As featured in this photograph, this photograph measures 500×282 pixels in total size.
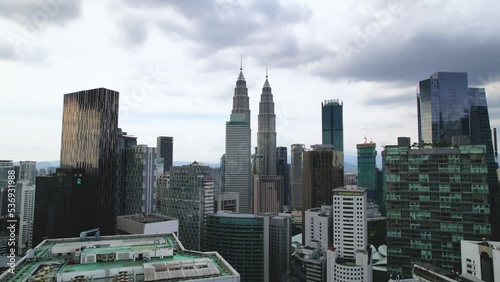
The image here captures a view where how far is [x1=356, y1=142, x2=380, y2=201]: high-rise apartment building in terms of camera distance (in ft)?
523

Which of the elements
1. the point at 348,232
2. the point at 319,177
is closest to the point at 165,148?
the point at 319,177

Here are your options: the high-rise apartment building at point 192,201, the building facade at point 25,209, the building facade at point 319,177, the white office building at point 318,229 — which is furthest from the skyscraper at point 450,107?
the building facade at point 25,209

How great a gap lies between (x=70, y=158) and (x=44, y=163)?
32.7 meters

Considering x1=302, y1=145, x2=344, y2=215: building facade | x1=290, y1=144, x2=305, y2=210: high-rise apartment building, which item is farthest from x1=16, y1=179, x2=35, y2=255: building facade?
x1=290, y1=144, x2=305, y2=210: high-rise apartment building

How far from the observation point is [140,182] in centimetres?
7650

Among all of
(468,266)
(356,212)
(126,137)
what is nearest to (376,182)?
(356,212)

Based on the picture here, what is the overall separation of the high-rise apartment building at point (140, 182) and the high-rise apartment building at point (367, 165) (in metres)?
112

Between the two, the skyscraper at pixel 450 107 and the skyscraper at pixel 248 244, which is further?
the skyscraper at pixel 450 107

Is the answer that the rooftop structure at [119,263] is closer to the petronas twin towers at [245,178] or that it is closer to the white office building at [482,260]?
the white office building at [482,260]

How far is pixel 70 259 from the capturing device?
2259cm

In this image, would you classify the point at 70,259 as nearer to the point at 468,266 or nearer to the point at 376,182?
the point at 468,266

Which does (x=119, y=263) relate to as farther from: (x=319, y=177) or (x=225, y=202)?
(x=319, y=177)

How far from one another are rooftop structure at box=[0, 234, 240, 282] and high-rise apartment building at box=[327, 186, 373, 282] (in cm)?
4063

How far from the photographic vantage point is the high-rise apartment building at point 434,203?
45.0 meters
